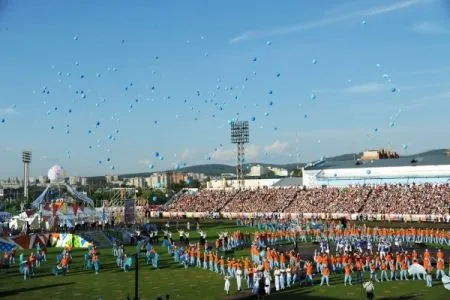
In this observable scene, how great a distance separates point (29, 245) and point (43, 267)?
33.2 feet

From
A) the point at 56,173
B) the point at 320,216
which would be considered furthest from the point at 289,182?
the point at 56,173

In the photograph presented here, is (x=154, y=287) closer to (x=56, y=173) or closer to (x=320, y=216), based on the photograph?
(x=56, y=173)

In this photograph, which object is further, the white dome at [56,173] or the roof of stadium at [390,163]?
the roof of stadium at [390,163]

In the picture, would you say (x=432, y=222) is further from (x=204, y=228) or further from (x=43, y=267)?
(x=43, y=267)

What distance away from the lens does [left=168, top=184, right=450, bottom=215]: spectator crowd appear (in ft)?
195

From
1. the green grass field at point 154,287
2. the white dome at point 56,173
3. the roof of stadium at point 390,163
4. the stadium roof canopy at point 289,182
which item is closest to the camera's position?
the green grass field at point 154,287

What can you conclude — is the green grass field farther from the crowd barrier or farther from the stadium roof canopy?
the stadium roof canopy

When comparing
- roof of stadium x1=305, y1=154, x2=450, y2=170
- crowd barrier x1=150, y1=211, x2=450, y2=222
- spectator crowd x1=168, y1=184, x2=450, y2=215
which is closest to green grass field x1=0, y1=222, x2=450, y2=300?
crowd barrier x1=150, y1=211, x2=450, y2=222

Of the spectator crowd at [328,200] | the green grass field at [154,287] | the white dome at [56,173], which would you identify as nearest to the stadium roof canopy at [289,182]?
the spectator crowd at [328,200]

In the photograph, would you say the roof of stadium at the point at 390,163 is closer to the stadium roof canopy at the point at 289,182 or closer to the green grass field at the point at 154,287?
the stadium roof canopy at the point at 289,182

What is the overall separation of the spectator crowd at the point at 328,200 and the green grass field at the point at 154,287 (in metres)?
35.8

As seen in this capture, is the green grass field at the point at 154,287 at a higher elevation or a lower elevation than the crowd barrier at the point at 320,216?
lower

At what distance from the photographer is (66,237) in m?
42.1

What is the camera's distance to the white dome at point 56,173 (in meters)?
53.9
